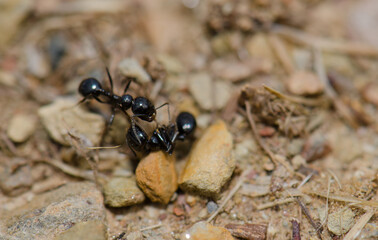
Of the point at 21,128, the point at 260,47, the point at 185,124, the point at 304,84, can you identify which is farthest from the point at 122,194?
the point at 260,47

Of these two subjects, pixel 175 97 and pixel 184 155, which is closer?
pixel 184 155

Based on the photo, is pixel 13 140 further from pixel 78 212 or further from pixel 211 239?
pixel 211 239

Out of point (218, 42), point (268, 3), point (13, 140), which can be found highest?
point (268, 3)

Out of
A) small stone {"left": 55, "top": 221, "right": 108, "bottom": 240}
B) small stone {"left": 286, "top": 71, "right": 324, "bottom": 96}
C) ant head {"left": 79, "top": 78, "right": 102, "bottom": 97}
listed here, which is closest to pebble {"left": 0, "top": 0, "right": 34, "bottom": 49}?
ant head {"left": 79, "top": 78, "right": 102, "bottom": 97}

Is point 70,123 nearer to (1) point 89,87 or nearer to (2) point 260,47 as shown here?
(1) point 89,87

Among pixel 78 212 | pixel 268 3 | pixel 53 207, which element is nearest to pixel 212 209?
pixel 78 212

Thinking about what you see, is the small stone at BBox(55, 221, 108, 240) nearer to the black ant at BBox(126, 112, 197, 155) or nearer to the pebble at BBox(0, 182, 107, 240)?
the pebble at BBox(0, 182, 107, 240)
